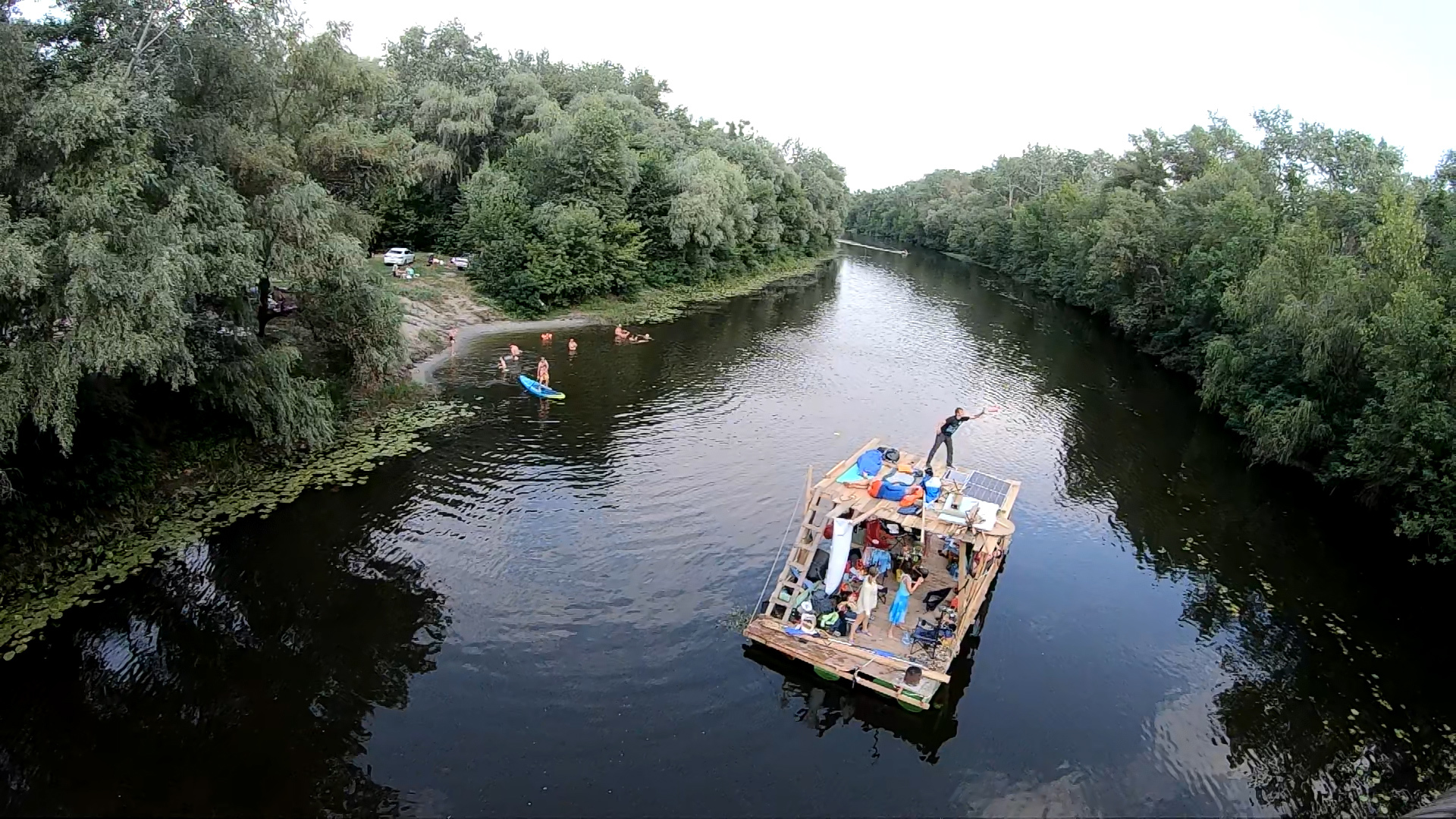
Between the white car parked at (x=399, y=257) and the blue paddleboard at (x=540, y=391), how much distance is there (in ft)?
83.2

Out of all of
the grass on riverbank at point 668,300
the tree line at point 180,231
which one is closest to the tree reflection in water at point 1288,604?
the tree line at point 180,231

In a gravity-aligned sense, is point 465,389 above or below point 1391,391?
below

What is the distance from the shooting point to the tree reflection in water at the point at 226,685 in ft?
44.9

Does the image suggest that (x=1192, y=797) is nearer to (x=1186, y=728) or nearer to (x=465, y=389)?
(x=1186, y=728)

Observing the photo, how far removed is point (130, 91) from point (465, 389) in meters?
18.7

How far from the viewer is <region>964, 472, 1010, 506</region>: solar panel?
20.9m

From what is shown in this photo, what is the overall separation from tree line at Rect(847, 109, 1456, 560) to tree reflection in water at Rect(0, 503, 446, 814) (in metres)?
30.0

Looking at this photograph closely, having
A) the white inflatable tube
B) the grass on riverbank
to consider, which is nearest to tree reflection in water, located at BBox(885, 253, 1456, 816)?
the white inflatable tube

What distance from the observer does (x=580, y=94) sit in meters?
76.6

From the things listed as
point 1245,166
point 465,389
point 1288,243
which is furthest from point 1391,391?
point 1245,166

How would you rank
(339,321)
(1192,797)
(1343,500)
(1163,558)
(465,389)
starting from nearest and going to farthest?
(1192,797)
(1163,558)
(339,321)
(1343,500)
(465,389)

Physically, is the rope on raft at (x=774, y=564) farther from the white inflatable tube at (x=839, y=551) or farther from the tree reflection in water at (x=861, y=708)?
the white inflatable tube at (x=839, y=551)

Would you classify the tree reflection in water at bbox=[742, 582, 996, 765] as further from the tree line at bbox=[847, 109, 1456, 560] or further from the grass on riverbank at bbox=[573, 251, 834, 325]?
the grass on riverbank at bbox=[573, 251, 834, 325]

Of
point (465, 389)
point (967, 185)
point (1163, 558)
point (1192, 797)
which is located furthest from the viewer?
point (967, 185)
